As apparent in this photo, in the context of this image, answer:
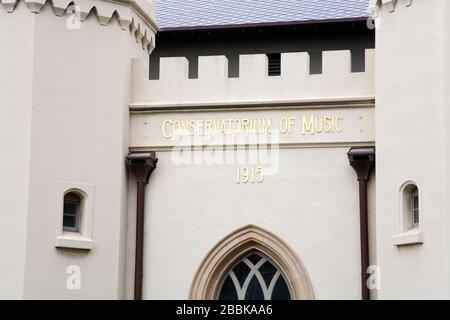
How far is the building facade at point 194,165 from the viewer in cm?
1967

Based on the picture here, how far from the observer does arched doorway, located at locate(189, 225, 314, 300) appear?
67.5 feet

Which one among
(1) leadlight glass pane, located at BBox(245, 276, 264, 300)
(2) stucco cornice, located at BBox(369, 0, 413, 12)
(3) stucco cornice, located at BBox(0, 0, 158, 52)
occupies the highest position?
(3) stucco cornice, located at BBox(0, 0, 158, 52)

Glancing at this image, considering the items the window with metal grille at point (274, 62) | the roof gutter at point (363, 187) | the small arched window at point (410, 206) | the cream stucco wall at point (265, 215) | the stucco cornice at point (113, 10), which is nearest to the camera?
the small arched window at point (410, 206)

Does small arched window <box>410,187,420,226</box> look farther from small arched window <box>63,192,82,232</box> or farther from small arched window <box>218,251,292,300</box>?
small arched window <box>63,192,82,232</box>

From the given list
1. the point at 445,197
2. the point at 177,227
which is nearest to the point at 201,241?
the point at 177,227

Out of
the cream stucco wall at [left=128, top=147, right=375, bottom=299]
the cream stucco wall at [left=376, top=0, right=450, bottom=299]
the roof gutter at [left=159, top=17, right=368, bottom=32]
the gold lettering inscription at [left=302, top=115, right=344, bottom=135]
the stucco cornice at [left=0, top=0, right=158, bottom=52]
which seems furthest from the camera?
the roof gutter at [left=159, top=17, right=368, bottom=32]

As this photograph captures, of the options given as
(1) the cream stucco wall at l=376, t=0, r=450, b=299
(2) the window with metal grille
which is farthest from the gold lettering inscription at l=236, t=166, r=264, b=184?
(2) the window with metal grille

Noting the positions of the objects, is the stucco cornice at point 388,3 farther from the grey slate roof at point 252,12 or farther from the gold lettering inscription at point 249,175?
the grey slate roof at point 252,12

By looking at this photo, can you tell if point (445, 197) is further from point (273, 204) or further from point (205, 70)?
point (205, 70)

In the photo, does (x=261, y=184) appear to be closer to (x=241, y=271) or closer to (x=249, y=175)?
(x=249, y=175)

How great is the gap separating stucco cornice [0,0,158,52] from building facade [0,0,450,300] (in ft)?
0.11

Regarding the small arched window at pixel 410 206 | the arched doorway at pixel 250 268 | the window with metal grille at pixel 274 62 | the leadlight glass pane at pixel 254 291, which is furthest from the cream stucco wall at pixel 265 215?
the window with metal grille at pixel 274 62

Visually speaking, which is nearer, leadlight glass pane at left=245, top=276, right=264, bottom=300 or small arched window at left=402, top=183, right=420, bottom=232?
small arched window at left=402, top=183, right=420, bottom=232

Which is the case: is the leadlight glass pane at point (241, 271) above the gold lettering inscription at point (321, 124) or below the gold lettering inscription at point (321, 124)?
below
